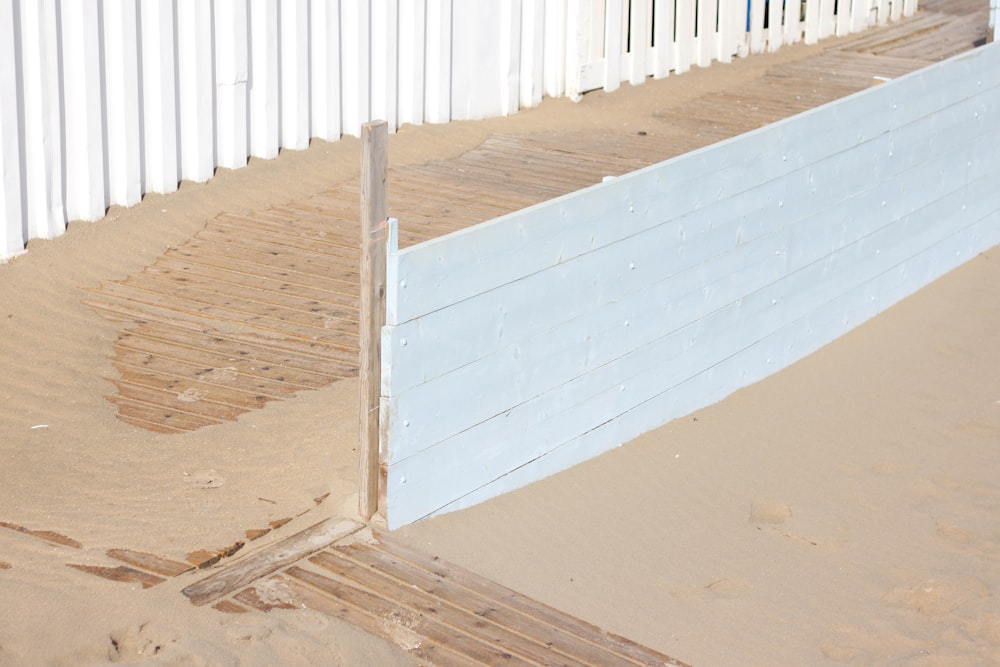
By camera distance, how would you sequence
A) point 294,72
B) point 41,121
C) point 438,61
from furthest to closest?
point 438,61 → point 294,72 → point 41,121

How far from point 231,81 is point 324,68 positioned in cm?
81

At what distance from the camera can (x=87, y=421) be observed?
5.79 meters

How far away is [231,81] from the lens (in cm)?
878

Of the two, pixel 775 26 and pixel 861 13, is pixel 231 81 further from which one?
pixel 861 13

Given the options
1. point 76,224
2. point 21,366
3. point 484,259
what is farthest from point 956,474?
point 76,224

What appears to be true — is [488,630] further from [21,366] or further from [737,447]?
[21,366]

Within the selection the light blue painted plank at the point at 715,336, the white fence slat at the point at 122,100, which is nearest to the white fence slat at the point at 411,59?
the white fence slat at the point at 122,100

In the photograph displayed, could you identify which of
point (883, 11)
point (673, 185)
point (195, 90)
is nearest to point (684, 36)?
point (883, 11)

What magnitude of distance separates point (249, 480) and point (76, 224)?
3.25m

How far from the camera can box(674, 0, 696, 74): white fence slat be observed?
12000 mm

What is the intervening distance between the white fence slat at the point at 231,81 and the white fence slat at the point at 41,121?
4.15 feet

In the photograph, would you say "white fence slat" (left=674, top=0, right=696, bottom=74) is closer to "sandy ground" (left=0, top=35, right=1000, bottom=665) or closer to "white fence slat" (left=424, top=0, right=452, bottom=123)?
"white fence slat" (left=424, top=0, right=452, bottom=123)

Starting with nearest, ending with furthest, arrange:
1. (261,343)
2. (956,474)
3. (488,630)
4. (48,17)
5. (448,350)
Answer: (488,630) → (448,350) → (956,474) → (261,343) → (48,17)

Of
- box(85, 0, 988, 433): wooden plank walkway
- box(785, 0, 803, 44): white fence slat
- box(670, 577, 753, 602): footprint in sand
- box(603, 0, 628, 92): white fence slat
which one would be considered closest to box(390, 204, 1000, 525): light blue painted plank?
box(670, 577, 753, 602): footprint in sand
